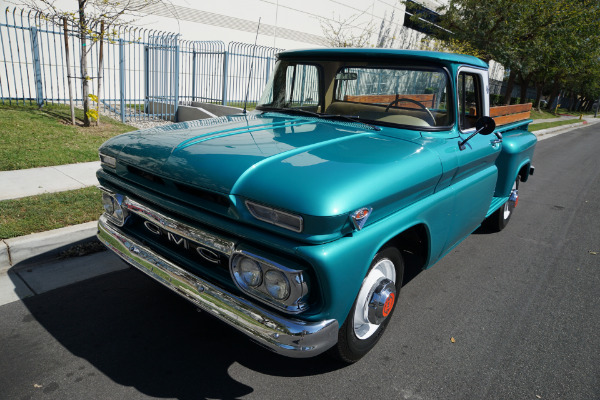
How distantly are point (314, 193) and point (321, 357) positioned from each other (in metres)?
1.30

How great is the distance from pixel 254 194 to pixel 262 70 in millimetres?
12722

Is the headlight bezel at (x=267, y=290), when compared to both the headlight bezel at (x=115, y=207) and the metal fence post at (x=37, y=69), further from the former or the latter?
the metal fence post at (x=37, y=69)

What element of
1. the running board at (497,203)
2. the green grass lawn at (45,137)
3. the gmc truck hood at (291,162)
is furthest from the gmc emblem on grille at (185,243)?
the green grass lawn at (45,137)

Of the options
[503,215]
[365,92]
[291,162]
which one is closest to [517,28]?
[503,215]

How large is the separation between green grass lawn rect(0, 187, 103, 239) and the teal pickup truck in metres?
1.41

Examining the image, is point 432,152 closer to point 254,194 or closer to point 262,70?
point 254,194

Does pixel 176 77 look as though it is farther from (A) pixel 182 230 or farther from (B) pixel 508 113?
(A) pixel 182 230

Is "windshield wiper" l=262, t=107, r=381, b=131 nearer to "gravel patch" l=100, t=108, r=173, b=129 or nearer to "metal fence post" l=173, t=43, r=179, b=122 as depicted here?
"gravel patch" l=100, t=108, r=173, b=129

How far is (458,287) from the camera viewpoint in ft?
13.0

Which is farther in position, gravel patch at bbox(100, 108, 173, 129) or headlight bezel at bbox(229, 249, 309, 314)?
gravel patch at bbox(100, 108, 173, 129)

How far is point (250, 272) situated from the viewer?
2.20 metres

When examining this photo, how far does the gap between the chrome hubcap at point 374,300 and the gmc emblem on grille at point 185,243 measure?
0.86m

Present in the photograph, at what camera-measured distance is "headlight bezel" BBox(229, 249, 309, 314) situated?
81.2 inches

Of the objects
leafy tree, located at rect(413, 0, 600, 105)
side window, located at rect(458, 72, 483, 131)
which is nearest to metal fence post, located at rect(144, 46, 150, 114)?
side window, located at rect(458, 72, 483, 131)
